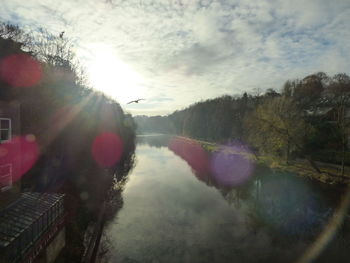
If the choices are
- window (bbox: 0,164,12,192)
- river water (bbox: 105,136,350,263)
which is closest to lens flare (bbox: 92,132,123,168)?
river water (bbox: 105,136,350,263)

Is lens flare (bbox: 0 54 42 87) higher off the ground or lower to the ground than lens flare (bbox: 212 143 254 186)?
higher

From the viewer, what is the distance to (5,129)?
1194 cm

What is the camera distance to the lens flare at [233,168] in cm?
3059

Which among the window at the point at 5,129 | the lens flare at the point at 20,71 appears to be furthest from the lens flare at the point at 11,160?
the lens flare at the point at 20,71

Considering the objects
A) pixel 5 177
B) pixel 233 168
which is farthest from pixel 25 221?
pixel 233 168

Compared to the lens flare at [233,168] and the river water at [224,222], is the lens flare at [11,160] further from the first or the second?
the lens flare at [233,168]

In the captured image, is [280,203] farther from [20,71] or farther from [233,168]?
[20,71]

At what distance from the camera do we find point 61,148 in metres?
24.6

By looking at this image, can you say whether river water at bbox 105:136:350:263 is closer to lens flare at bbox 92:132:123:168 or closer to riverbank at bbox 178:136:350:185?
riverbank at bbox 178:136:350:185

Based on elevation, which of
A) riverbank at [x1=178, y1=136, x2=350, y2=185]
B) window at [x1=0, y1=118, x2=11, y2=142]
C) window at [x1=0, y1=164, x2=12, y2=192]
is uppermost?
window at [x1=0, y1=118, x2=11, y2=142]

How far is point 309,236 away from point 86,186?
695 inches

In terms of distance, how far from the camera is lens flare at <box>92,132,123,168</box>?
3553cm

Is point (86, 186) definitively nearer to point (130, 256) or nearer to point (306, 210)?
point (130, 256)

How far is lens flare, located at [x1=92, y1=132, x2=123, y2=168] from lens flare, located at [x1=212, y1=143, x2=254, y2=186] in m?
15.5
